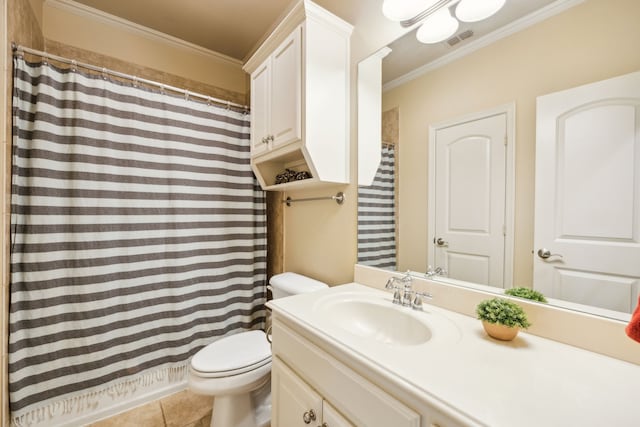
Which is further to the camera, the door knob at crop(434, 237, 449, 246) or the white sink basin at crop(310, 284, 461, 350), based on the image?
Answer: the door knob at crop(434, 237, 449, 246)

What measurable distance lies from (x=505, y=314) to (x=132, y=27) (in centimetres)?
284

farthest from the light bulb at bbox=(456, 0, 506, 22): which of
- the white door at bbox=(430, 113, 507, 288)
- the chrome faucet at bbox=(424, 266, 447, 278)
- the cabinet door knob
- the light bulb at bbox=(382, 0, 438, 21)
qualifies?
the cabinet door knob

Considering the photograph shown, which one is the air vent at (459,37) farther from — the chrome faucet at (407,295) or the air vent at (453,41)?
the chrome faucet at (407,295)

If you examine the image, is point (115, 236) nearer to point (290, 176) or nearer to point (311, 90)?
point (290, 176)

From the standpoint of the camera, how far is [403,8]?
1.13 m

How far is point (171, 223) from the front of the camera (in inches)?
64.9

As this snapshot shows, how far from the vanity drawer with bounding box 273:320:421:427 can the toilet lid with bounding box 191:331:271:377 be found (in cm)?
43

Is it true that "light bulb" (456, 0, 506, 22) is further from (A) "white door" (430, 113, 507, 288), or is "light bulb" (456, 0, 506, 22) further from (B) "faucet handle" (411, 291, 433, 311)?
(B) "faucet handle" (411, 291, 433, 311)

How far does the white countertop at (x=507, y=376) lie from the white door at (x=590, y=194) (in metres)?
0.21

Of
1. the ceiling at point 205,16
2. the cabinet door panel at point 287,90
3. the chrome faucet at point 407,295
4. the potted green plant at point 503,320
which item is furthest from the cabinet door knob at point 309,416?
the ceiling at point 205,16

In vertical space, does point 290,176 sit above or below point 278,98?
below

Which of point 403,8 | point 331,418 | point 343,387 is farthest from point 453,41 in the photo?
point 331,418

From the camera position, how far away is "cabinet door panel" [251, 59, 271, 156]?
1.58 metres

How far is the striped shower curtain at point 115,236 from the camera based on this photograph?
4.21 ft
